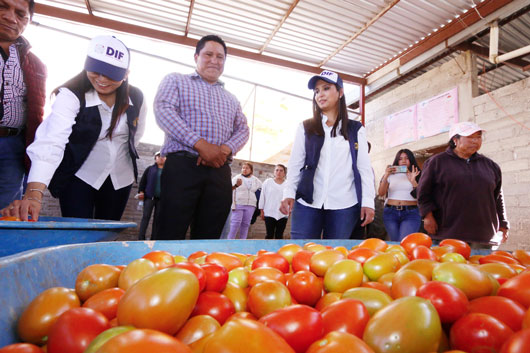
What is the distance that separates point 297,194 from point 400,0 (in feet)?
15.0

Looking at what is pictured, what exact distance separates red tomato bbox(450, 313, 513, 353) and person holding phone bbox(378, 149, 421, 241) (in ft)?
9.39

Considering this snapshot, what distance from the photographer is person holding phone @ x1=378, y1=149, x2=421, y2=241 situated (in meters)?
3.26

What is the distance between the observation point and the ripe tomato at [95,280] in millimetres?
704

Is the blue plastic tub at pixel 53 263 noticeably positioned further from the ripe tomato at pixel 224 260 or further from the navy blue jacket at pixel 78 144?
the navy blue jacket at pixel 78 144

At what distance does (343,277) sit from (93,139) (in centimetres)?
153

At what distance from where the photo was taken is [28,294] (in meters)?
0.62

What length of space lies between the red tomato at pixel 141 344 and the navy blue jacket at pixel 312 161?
1.70m

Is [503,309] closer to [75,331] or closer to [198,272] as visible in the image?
[198,272]

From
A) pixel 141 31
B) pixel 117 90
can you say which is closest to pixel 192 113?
pixel 117 90

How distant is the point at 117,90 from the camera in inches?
71.7

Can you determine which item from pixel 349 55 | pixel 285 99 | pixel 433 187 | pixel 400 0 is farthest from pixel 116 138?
pixel 285 99

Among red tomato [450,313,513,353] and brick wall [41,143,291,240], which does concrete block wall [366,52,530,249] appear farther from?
red tomato [450,313,513,353]

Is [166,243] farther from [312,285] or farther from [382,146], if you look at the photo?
[382,146]

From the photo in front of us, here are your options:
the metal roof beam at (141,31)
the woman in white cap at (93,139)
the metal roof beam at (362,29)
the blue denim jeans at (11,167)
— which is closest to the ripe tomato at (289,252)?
the woman in white cap at (93,139)
